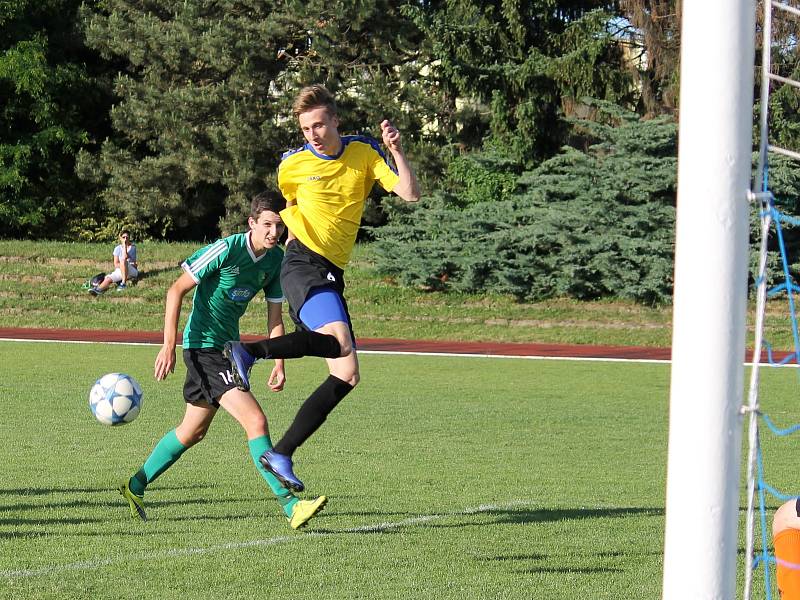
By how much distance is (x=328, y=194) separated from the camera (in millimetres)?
6871

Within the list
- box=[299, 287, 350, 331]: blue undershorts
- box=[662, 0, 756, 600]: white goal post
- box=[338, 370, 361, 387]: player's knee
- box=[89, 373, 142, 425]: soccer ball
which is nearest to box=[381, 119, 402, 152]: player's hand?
box=[299, 287, 350, 331]: blue undershorts

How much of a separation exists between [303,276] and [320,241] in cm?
A: 25

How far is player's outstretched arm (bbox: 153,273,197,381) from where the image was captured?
6.47m

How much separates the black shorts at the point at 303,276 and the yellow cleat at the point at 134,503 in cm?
142

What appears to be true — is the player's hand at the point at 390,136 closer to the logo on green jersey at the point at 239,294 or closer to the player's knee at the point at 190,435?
the logo on green jersey at the point at 239,294

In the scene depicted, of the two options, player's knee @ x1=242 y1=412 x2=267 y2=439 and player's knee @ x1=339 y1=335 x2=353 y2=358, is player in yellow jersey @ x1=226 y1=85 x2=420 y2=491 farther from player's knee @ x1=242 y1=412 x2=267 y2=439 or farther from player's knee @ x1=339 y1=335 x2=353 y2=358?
player's knee @ x1=242 y1=412 x2=267 y2=439

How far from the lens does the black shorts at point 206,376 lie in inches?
265

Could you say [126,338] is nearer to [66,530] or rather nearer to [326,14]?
[326,14]

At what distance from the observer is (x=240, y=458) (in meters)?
9.57

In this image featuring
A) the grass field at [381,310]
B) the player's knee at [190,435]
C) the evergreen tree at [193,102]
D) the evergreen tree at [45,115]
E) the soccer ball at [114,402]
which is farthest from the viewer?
the evergreen tree at [45,115]

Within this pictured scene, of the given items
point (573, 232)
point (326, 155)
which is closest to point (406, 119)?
point (573, 232)

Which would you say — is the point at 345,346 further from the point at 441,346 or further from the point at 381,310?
the point at 381,310

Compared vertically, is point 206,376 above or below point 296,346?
below

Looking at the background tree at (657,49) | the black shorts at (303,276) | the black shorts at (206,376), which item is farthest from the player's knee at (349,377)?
the background tree at (657,49)
